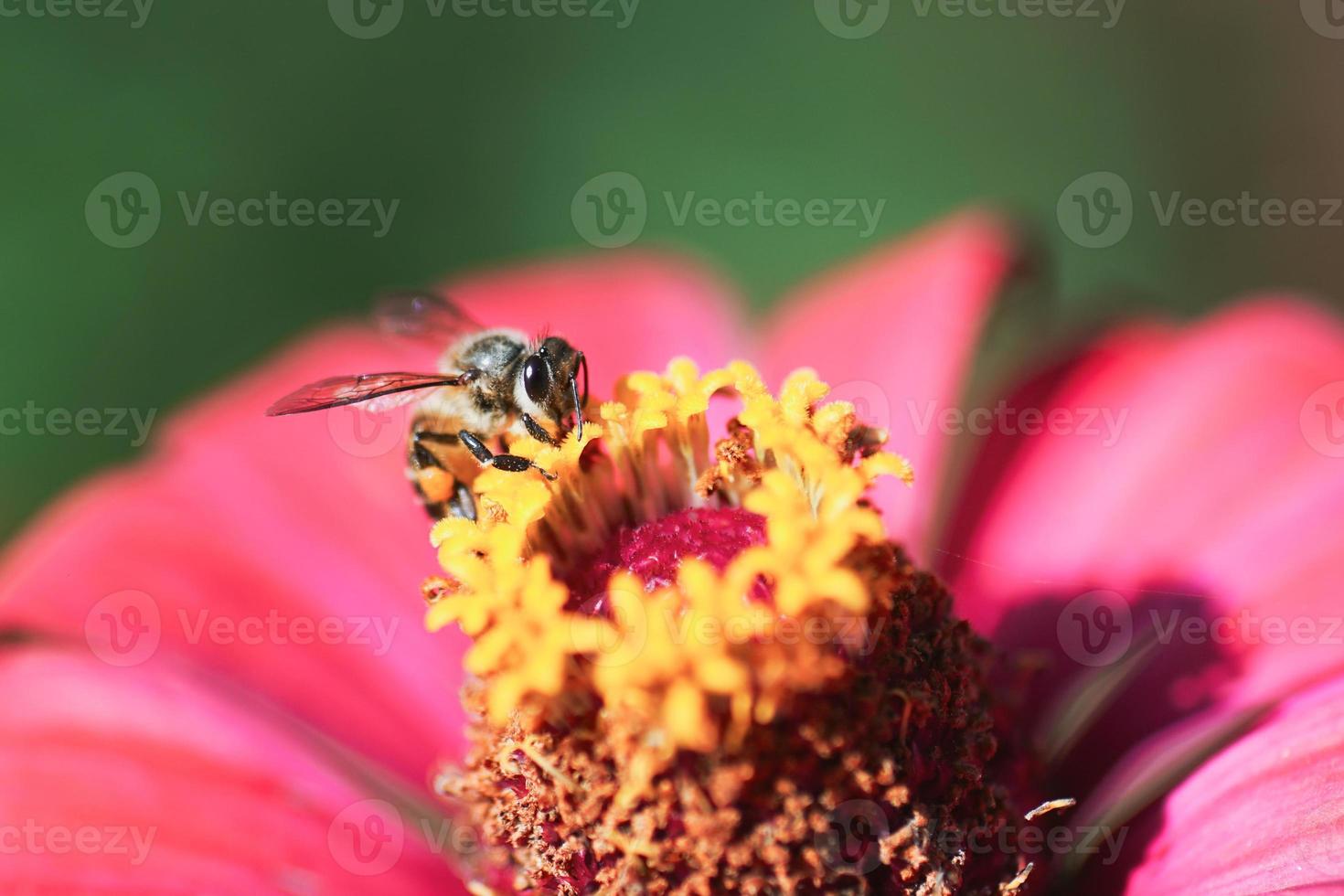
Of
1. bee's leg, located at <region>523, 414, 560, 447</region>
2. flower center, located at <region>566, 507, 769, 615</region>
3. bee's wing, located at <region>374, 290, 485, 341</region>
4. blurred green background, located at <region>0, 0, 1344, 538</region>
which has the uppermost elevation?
blurred green background, located at <region>0, 0, 1344, 538</region>

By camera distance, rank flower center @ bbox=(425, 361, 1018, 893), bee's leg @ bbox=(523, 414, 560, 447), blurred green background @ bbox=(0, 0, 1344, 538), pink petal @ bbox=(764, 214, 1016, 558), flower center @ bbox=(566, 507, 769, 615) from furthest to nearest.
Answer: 1. blurred green background @ bbox=(0, 0, 1344, 538)
2. pink petal @ bbox=(764, 214, 1016, 558)
3. bee's leg @ bbox=(523, 414, 560, 447)
4. flower center @ bbox=(566, 507, 769, 615)
5. flower center @ bbox=(425, 361, 1018, 893)

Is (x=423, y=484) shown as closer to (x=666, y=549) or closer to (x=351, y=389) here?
(x=351, y=389)

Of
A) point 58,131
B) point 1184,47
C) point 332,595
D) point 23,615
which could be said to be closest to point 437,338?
point 332,595

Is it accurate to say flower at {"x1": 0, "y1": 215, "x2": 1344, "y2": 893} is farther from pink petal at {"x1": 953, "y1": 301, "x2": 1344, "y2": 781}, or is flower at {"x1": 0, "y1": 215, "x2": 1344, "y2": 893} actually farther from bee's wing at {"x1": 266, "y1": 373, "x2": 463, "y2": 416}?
bee's wing at {"x1": 266, "y1": 373, "x2": 463, "y2": 416}

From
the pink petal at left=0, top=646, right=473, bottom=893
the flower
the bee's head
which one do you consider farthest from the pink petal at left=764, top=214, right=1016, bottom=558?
the pink petal at left=0, top=646, right=473, bottom=893

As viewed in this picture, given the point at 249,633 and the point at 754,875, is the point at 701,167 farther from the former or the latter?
the point at 754,875
